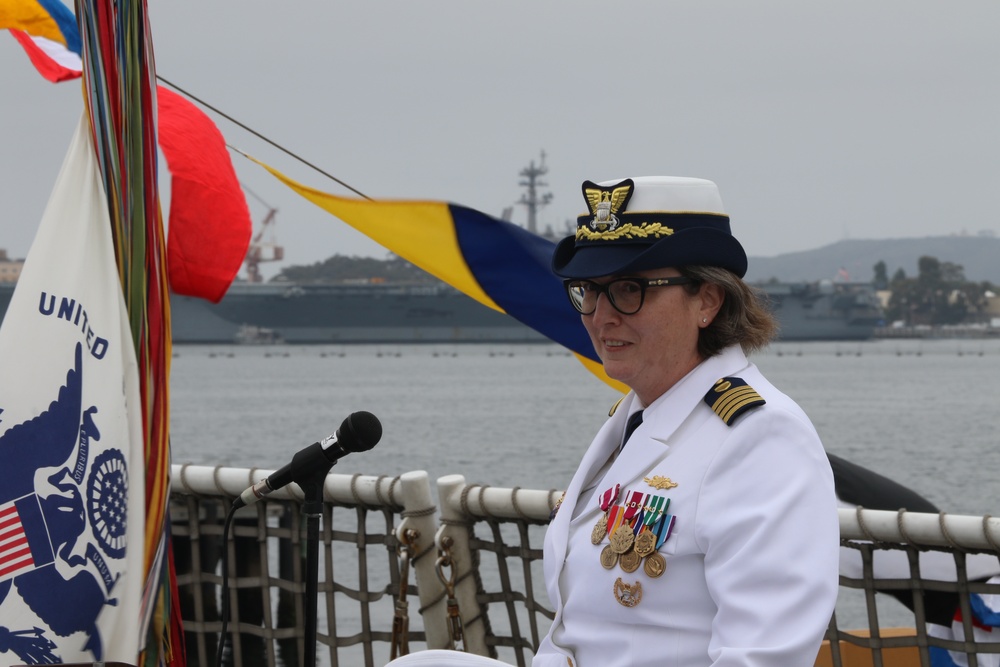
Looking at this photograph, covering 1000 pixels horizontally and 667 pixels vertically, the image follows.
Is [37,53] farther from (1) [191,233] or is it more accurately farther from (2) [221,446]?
(2) [221,446]

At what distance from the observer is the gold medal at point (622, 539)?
206cm

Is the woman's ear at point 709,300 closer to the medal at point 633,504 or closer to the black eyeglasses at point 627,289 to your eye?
the black eyeglasses at point 627,289

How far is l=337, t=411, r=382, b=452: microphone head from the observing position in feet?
7.26

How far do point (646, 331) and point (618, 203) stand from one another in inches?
9.3

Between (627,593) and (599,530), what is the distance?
0.48ft

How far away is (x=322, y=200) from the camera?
3.88 metres

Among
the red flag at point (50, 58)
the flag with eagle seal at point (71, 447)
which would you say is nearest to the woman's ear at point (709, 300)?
the flag with eagle seal at point (71, 447)

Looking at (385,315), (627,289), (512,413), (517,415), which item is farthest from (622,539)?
(385,315)

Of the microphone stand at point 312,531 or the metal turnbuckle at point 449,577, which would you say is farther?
the metal turnbuckle at point 449,577

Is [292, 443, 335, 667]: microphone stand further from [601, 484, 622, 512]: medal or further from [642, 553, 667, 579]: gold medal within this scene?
[642, 553, 667, 579]: gold medal

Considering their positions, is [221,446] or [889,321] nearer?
[221,446]

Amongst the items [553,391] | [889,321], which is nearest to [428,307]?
[553,391]

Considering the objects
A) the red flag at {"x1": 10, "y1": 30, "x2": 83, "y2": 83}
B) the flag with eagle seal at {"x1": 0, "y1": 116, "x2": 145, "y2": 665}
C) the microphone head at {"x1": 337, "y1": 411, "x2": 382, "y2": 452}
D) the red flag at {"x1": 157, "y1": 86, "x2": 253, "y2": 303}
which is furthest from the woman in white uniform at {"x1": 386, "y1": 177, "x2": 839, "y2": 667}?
the red flag at {"x1": 10, "y1": 30, "x2": 83, "y2": 83}

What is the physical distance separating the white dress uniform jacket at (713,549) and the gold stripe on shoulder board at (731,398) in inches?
0.5
